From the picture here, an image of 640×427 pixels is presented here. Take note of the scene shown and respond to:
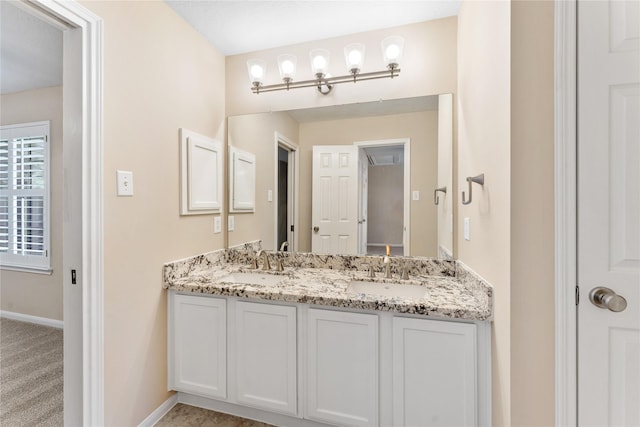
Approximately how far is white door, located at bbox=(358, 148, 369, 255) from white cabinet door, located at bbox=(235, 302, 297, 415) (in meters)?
0.69

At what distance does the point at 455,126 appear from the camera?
1714mm

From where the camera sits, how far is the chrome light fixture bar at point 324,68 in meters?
1.73

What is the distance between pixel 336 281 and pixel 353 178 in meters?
0.71

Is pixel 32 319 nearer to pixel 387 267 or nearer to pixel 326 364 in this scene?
pixel 326 364

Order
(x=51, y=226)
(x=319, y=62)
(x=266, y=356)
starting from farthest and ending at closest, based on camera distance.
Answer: (x=51, y=226)
(x=319, y=62)
(x=266, y=356)

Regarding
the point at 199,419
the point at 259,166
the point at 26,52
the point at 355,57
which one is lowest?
the point at 199,419

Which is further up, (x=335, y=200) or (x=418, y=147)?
(x=418, y=147)

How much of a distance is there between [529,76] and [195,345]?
201 cm

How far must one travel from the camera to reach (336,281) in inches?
65.4

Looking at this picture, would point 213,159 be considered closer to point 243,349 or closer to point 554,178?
point 243,349
